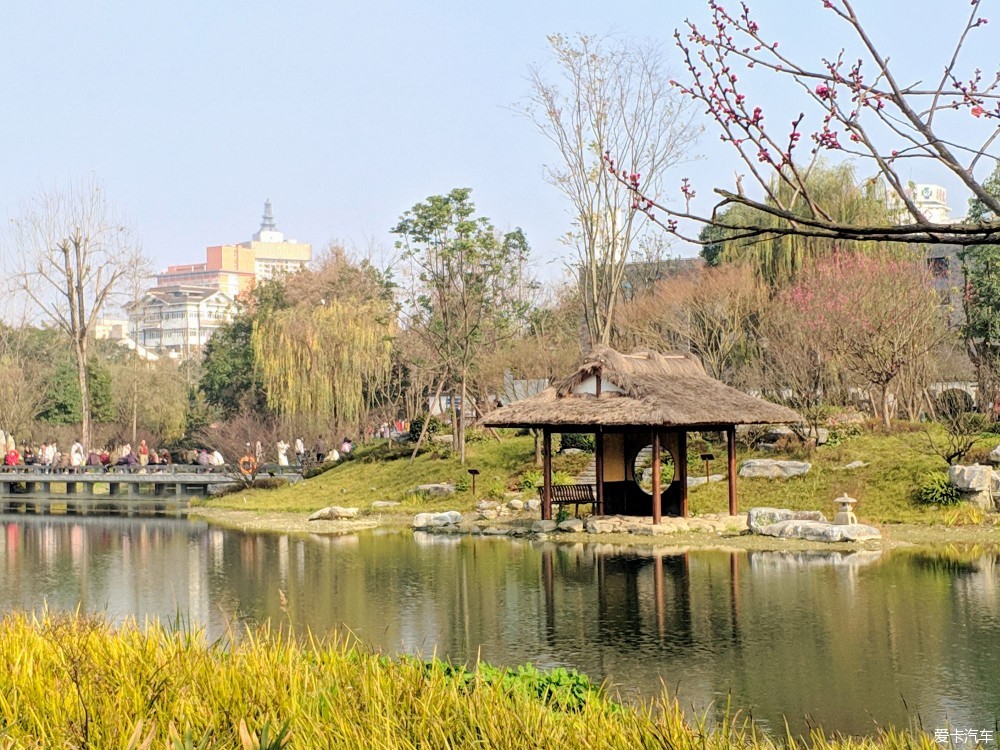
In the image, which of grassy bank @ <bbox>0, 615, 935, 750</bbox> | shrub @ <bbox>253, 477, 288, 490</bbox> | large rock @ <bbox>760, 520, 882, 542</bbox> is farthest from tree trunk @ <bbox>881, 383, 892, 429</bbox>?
grassy bank @ <bbox>0, 615, 935, 750</bbox>

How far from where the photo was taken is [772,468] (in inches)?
941

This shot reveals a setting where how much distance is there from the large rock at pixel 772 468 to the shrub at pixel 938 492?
2.54 m

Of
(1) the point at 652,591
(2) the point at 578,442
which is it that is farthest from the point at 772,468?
(1) the point at 652,591

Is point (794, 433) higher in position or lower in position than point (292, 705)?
higher

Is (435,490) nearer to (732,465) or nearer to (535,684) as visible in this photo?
(732,465)

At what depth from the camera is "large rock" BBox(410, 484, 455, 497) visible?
1028 inches

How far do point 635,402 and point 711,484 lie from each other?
393cm

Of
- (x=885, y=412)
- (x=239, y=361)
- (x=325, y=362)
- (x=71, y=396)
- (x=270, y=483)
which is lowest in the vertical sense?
(x=270, y=483)

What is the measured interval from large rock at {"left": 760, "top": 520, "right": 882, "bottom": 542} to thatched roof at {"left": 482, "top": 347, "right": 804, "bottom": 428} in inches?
83.3

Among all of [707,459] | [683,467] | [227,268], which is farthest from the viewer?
[227,268]

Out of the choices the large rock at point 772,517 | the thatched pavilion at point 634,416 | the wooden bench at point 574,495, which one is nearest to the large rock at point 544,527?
the thatched pavilion at point 634,416

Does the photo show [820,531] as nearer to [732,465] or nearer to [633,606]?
[732,465]

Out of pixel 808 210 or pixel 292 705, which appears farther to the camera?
pixel 808 210

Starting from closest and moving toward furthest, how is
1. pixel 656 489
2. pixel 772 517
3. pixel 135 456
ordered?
pixel 772 517 → pixel 656 489 → pixel 135 456
